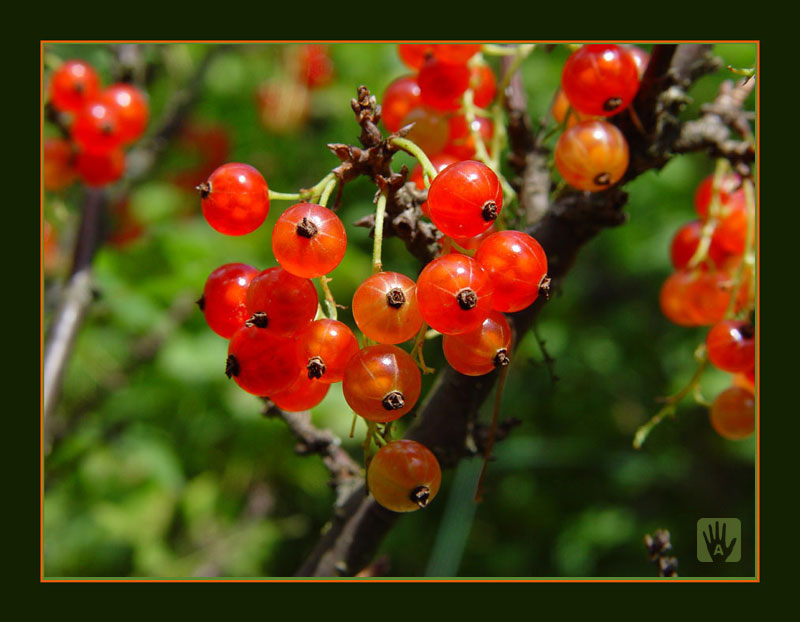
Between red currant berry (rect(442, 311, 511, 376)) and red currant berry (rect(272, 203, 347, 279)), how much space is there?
16cm

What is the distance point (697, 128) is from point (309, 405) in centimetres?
78

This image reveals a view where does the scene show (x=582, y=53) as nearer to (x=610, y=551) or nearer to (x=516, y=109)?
(x=516, y=109)

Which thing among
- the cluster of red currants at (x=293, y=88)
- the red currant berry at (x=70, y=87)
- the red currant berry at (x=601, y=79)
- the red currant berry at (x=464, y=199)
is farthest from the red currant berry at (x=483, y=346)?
the cluster of red currants at (x=293, y=88)

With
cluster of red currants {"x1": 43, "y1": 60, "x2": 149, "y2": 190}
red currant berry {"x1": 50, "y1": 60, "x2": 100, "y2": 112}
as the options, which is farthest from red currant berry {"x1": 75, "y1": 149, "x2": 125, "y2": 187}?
red currant berry {"x1": 50, "y1": 60, "x2": 100, "y2": 112}

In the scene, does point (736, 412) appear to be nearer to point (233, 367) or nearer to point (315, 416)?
point (233, 367)

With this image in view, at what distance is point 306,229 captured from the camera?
71 cm

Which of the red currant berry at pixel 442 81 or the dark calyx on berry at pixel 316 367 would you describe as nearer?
the dark calyx on berry at pixel 316 367

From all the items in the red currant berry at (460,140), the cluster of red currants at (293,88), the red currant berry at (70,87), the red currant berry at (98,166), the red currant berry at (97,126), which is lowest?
the red currant berry at (460,140)

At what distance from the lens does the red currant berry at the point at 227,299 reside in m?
0.80

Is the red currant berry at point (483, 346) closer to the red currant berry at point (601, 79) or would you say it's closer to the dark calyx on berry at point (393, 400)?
the dark calyx on berry at point (393, 400)

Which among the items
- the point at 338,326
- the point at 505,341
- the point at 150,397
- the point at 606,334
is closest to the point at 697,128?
the point at 505,341

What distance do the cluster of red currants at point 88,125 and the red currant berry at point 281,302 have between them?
3.96 ft

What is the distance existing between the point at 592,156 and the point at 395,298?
1.23 ft

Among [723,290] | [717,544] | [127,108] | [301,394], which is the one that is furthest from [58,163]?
[717,544]
